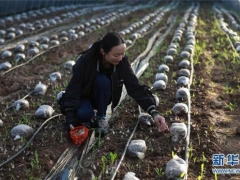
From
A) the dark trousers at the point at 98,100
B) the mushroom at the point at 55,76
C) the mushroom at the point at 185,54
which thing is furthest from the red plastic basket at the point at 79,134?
the mushroom at the point at 185,54

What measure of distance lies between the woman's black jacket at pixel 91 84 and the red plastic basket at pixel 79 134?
187 mm

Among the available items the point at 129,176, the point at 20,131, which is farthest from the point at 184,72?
the point at 129,176

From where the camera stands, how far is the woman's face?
3490 millimetres

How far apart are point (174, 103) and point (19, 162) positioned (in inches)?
79.0


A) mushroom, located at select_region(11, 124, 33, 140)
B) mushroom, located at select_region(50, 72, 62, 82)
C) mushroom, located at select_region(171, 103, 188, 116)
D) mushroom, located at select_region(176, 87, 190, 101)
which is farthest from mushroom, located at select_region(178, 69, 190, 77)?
mushroom, located at select_region(11, 124, 33, 140)

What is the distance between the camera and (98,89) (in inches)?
152

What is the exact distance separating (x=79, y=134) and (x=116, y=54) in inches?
31.0

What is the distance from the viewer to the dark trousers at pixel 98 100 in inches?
151

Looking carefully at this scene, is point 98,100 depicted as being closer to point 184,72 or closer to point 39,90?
point 39,90

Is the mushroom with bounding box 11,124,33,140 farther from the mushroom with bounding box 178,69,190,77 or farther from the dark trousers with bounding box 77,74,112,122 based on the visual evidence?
the mushroom with bounding box 178,69,190,77

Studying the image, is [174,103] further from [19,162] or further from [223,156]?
[19,162]

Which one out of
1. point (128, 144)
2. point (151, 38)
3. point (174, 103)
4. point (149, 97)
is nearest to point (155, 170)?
point (128, 144)

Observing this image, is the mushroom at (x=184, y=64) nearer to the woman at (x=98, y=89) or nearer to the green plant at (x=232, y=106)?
the green plant at (x=232, y=106)

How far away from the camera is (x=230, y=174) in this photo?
10.9 ft
